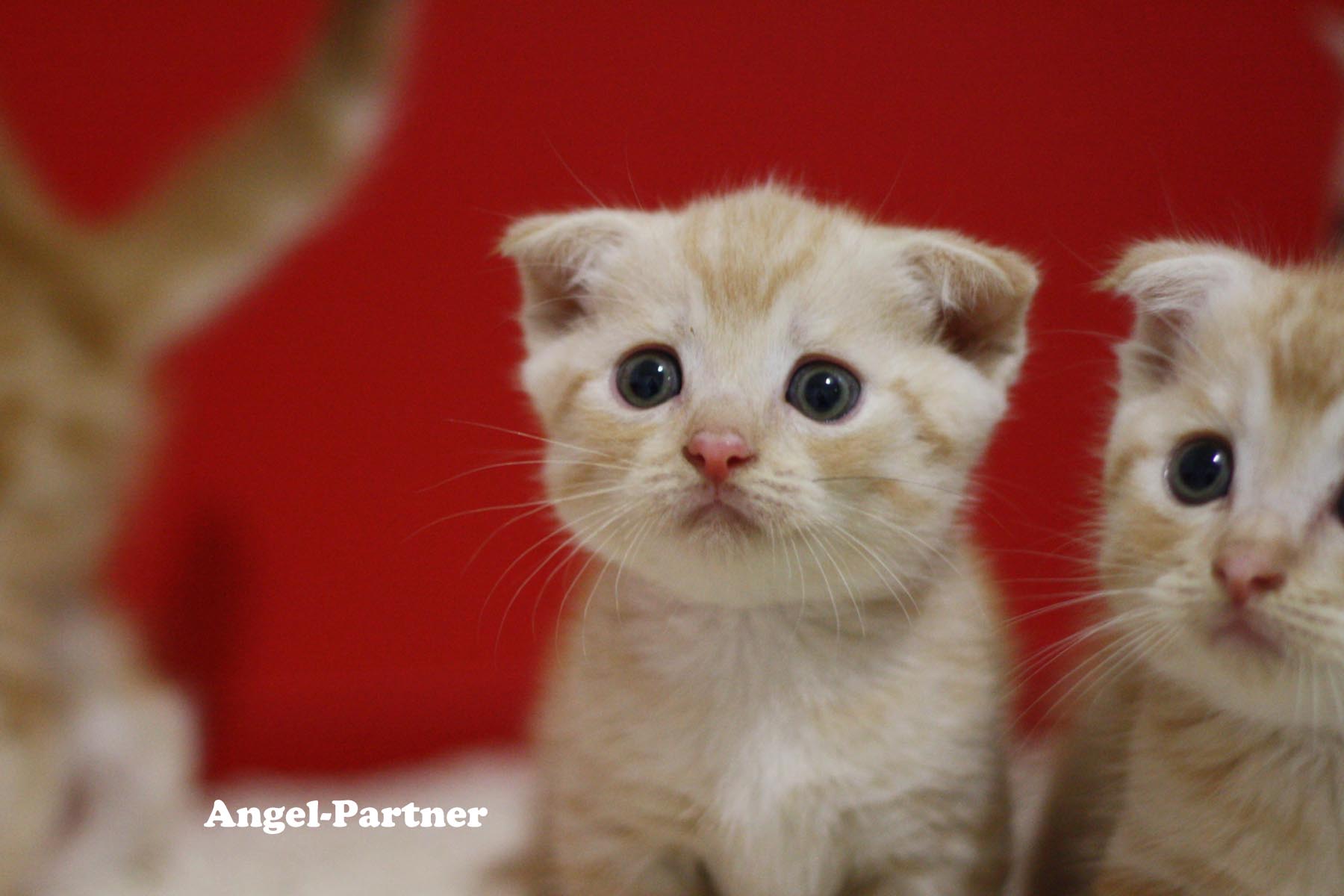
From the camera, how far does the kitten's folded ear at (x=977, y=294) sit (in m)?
0.98

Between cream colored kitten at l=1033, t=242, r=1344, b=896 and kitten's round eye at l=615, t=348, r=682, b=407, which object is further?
kitten's round eye at l=615, t=348, r=682, b=407

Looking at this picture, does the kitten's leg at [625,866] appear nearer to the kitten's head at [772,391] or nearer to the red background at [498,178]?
the kitten's head at [772,391]

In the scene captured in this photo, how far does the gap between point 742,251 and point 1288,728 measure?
1.74 feet

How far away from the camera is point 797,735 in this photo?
39.7 inches

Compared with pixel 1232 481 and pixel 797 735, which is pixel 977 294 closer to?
pixel 1232 481

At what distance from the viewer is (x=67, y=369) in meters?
1.41

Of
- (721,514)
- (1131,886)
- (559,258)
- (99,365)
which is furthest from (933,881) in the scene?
(99,365)

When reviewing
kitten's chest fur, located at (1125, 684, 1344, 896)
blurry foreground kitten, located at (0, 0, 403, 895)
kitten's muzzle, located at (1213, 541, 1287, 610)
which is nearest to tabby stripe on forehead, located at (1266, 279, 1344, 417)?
kitten's muzzle, located at (1213, 541, 1287, 610)

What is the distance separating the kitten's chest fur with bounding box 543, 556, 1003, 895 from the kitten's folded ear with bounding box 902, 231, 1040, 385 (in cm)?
21

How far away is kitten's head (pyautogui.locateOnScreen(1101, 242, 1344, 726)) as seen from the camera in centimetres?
80

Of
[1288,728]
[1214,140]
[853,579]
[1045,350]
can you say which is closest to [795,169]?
[1045,350]

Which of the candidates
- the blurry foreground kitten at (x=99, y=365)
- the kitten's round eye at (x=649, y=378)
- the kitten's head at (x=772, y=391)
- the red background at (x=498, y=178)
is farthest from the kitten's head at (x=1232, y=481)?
the blurry foreground kitten at (x=99, y=365)

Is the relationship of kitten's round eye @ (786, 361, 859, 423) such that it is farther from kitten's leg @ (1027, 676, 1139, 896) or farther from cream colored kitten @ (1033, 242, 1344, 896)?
kitten's leg @ (1027, 676, 1139, 896)

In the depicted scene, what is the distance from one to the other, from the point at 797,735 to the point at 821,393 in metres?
0.27
